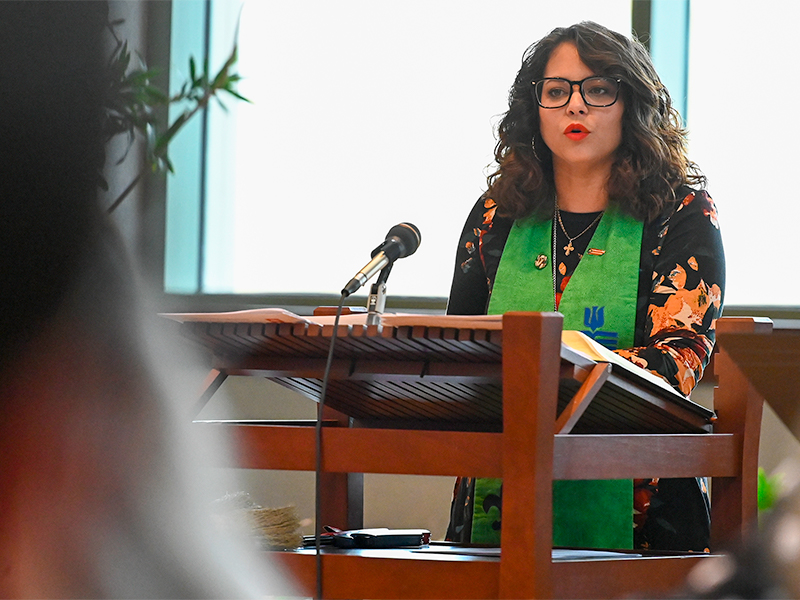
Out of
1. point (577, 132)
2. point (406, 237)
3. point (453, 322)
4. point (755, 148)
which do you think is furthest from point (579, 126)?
point (755, 148)

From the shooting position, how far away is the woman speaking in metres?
1.52

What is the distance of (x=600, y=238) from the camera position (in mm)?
1746

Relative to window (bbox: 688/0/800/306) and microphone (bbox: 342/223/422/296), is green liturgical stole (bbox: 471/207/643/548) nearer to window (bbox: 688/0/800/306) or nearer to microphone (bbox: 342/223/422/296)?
microphone (bbox: 342/223/422/296)

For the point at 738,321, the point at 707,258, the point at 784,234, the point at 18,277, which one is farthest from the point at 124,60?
the point at 784,234

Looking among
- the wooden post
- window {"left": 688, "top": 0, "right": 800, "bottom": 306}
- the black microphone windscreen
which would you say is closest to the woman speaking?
the black microphone windscreen

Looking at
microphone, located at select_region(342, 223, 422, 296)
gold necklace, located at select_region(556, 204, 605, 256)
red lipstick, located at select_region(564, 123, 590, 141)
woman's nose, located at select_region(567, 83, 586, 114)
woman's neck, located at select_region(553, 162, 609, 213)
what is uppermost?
woman's nose, located at select_region(567, 83, 586, 114)

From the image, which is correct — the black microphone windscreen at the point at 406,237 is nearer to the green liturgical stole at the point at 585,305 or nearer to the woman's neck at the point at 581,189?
the green liturgical stole at the point at 585,305

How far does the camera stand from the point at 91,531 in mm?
267

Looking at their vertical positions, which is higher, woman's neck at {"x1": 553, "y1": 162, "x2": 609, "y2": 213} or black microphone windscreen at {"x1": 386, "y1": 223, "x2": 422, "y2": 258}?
woman's neck at {"x1": 553, "y1": 162, "x2": 609, "y2": 213}

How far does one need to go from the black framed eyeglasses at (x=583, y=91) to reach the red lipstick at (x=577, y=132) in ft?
0.15

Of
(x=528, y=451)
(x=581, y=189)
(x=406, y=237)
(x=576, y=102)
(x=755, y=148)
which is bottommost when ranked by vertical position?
(x=528, y=451)

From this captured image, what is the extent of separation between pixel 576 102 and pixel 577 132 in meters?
0.05

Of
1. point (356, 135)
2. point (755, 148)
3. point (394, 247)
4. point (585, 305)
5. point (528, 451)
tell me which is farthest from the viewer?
point (356, 135)

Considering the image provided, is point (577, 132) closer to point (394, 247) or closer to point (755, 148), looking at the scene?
point (394, 247)
